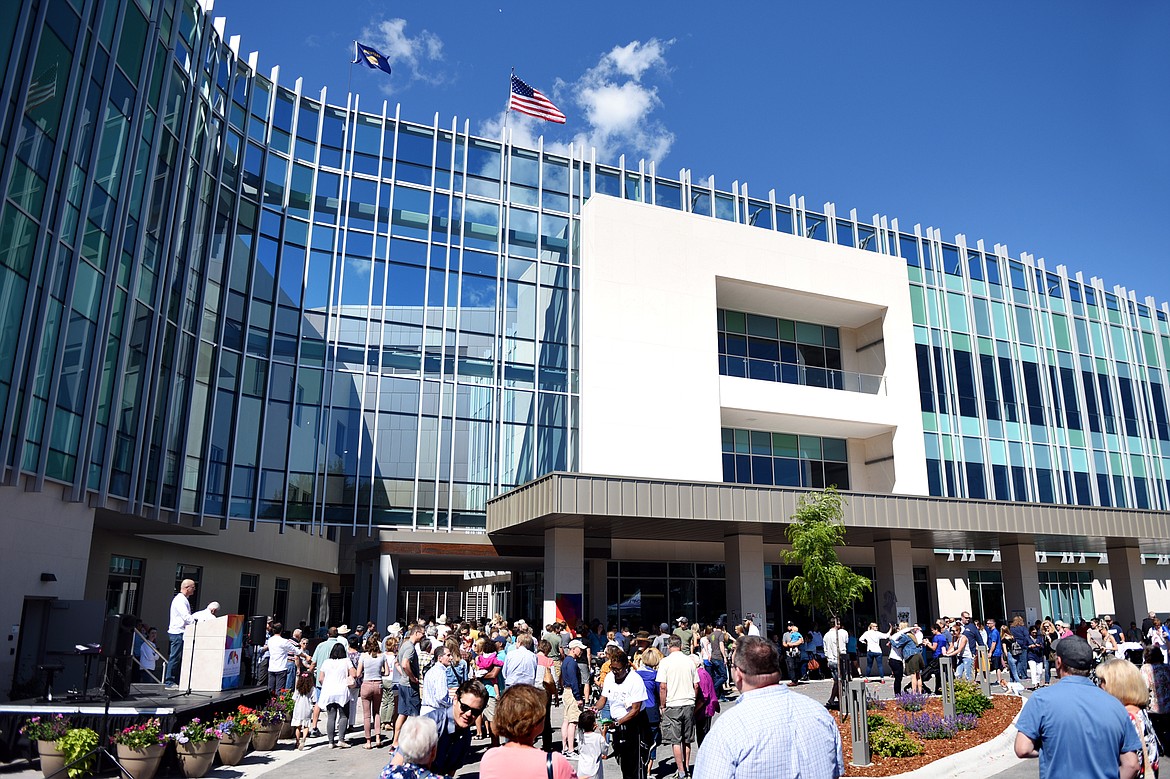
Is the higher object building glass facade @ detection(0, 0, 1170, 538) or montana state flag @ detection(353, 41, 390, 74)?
montana state flag @ detection(353, 41, 390, 74)

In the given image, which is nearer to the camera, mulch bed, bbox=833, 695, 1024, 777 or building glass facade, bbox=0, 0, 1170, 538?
mulch bed, bbox=833, 695, 1024, 777

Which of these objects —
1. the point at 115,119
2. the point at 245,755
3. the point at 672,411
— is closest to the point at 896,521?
the point at 672,411

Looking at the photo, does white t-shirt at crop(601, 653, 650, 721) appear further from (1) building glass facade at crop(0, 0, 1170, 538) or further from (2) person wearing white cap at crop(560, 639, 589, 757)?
(1) building glass facade at crop(0, 0, 1170, 538)

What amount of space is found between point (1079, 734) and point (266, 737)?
1272cm

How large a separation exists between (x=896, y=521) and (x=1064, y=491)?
17.3m

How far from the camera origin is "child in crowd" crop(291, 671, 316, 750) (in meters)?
14.8

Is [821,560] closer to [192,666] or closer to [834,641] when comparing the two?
[834,641]

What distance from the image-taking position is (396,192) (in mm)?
32062

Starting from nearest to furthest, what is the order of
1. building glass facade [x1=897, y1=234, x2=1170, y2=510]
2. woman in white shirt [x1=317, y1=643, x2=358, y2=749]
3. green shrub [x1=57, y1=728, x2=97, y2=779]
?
1. green shrub [x1=57, y1=728, x2=97, y2=779]
2. woman in white shirt [x1=317, y1=643, x2=358, y2=749]
3. building glass facade [x1=897, y1=234, x2=1170, y2=510]

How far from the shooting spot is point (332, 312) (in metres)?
30.2

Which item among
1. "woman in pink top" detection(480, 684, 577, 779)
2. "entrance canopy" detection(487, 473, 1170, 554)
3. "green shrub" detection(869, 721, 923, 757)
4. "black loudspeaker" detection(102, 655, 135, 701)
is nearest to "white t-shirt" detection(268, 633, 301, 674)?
"black loudspeaker" detection(102, 655, 135, 701)

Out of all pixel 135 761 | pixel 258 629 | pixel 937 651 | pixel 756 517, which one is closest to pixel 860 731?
pixel 937 651

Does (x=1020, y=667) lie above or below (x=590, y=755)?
below

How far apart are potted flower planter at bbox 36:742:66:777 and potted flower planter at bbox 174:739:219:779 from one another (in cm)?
137
